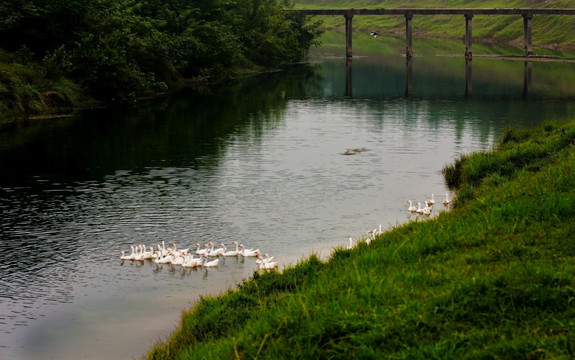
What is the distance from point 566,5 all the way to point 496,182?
140 meters

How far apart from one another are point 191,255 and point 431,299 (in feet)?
43.0

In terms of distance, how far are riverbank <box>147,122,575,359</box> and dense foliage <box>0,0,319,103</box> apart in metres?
41.2

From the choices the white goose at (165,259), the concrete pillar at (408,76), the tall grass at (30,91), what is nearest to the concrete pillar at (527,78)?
the concrete pillar at (408,76)

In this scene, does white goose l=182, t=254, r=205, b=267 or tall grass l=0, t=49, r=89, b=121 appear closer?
white goose l=182, t=254, r=205, b=267

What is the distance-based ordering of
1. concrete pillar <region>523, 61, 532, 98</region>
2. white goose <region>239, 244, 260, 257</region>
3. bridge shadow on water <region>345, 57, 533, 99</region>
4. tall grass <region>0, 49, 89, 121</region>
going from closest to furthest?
white goose <region>239, 244, 260, 257</region>
tall grass <region>0, 49, 89, 121</region>
concrete pillar <region>523, 61, 532, 98</region>
bridge shadow on water <region>345, 57, 533, 99</region>

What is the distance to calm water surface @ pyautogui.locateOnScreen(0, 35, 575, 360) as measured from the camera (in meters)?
20.4

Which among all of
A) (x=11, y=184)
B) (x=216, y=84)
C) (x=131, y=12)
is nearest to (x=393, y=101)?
(x=216, y=84)

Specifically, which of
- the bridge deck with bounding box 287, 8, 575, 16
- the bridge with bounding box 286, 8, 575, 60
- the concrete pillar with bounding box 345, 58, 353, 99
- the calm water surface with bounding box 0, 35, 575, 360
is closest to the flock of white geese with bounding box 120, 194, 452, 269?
the calm water surface with bounding box 0, 35, 575, 360

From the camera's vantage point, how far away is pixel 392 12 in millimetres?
123938

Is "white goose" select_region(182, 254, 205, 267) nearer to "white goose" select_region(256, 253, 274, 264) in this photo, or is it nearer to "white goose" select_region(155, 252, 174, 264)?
"white goose" select_region(155, 252, 174, 264)

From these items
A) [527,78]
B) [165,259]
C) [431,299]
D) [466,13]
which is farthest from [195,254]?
[466,13]

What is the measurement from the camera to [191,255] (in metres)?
23.8

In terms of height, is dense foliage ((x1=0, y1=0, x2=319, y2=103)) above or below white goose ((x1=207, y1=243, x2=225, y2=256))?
above

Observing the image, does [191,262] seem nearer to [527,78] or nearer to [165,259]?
[165,259]
